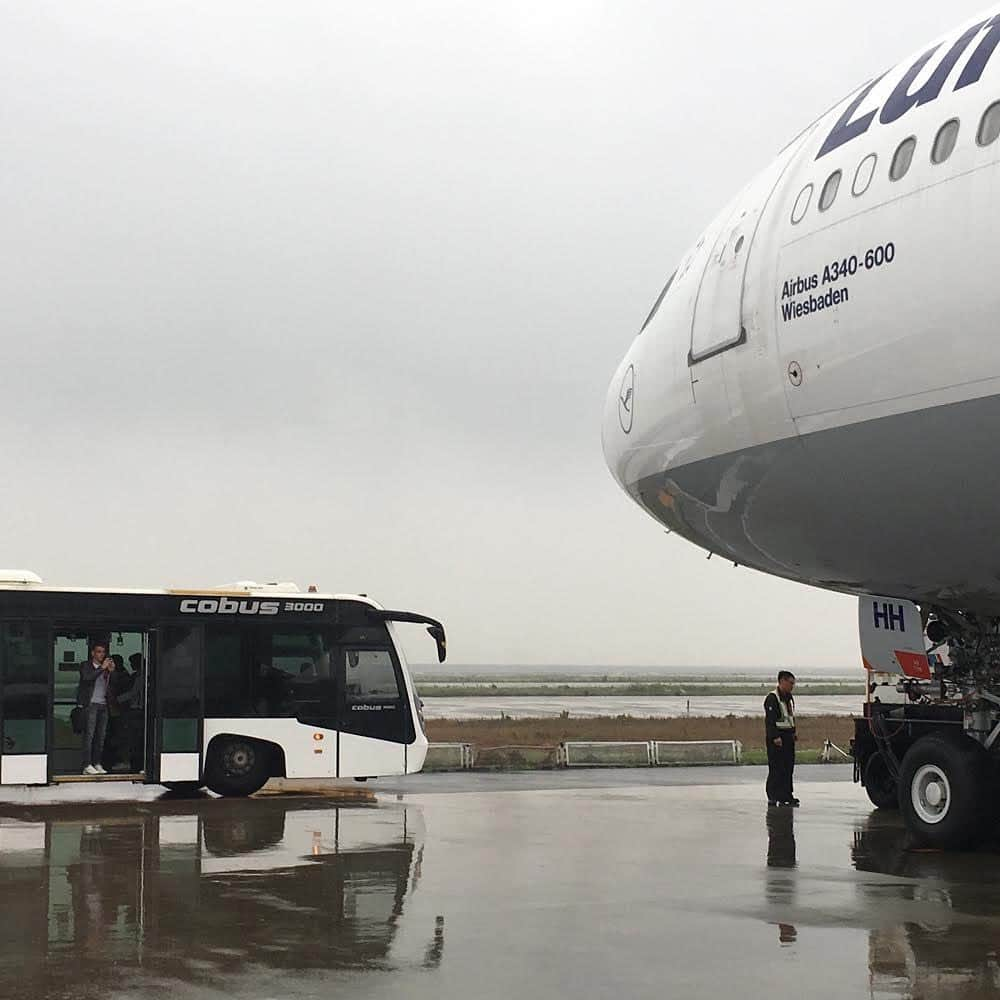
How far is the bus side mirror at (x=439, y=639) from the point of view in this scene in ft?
65.3

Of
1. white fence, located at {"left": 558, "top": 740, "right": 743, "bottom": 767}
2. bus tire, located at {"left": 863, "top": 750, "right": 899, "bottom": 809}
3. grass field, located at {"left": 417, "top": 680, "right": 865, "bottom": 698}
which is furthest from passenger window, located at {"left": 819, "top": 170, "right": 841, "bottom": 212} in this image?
grass field, located at {"left": 417, "top": 680, "right": 865, "bottom": 698}

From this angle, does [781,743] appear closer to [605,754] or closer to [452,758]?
[452,758]

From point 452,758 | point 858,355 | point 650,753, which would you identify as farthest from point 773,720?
point 452,758

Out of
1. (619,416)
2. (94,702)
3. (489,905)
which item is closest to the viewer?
(489,905)

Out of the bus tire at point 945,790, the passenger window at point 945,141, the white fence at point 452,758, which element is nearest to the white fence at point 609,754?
the white fence at point 452,758

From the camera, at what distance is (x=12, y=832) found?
49.4 feet

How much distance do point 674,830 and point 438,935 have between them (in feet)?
20.9

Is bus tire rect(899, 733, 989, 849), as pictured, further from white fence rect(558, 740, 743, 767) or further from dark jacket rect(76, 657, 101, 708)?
white fence rect(558, 740, 743, 767)

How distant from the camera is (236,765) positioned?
19.2 metres

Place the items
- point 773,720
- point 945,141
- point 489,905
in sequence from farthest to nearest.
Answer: point 773,720 < point 489,905 < point 945,141

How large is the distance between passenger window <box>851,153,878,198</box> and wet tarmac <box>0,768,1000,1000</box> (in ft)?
16.3

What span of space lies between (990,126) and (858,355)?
1.68 meters

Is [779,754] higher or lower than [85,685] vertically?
lower

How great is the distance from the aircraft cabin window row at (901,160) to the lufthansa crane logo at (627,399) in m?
3.17
